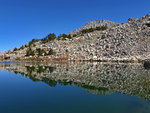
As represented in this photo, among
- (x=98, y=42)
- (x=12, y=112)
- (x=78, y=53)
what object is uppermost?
(x=98, y=42)

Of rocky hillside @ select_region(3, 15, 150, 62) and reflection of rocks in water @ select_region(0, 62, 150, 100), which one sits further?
rocky hillside @ select_region(3, 15, 150, 62)

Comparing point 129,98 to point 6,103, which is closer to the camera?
point 6,103

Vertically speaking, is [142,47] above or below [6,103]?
above

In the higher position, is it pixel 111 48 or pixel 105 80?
pixel 111 48

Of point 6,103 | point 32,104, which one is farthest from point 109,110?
point 6,103

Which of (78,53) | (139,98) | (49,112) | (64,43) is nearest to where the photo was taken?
(49,112)

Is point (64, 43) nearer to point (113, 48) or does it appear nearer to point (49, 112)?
point (113, 48)

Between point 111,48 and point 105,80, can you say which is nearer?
point 105,80

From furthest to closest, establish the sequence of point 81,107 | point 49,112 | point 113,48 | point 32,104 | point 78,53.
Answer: point 78,53
point 113,48
point 32,104
point 81,107
point 49,112

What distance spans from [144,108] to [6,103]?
1274cm

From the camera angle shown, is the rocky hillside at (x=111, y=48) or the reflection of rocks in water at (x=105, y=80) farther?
the rocky hillside at (x=111, y=48)

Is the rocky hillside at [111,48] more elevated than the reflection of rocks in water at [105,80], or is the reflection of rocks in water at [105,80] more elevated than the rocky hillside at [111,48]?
the rocky hillside at [111,48]

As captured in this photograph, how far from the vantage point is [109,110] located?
34.6 feet

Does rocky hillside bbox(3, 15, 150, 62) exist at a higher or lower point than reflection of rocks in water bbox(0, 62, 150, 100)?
higher
